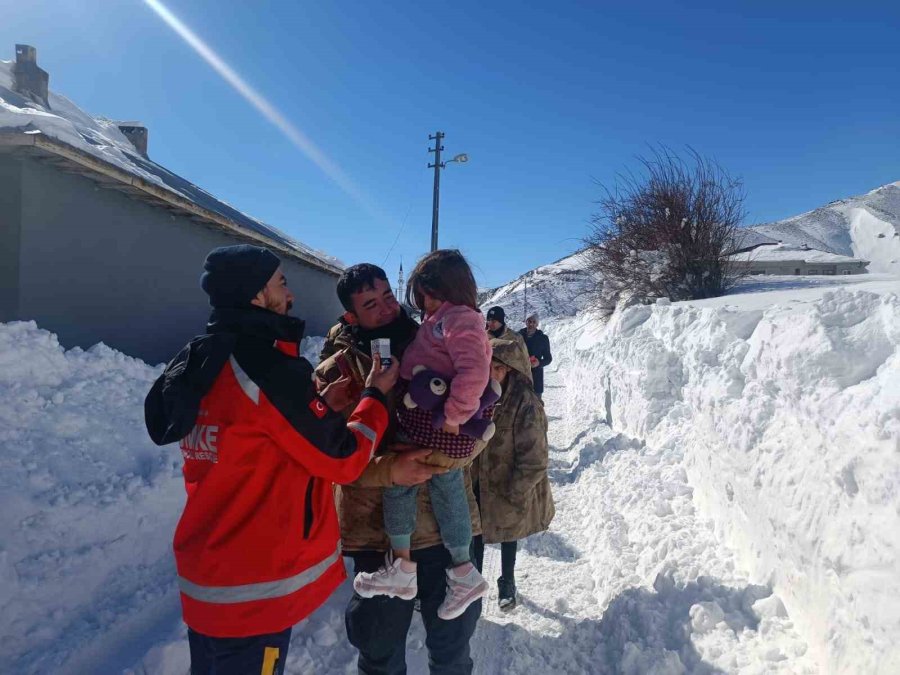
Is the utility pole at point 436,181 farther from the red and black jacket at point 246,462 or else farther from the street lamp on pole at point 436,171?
the red and black jacket at point 246,462

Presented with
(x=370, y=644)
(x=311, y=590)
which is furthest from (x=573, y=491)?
(x=311, y=590)

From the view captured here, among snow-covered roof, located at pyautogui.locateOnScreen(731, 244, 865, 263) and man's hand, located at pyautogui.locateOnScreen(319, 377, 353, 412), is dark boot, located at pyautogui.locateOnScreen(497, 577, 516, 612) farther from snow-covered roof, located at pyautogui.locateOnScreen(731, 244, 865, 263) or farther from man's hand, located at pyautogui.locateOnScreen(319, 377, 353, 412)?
snow-covered roof, located at pyautogui.locateOnScreen(731, 244, 865, 263)

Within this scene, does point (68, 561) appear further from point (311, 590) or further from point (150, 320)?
point (150, 320)

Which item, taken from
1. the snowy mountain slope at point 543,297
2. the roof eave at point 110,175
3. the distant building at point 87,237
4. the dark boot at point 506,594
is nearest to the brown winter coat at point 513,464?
the dark boot at point 506,594

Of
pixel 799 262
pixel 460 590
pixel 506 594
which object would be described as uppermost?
pixel 799 262

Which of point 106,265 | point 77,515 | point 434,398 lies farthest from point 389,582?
point 106,265

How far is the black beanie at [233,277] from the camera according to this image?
5.62ft

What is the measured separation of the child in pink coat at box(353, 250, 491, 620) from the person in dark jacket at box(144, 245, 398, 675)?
0.43 metres

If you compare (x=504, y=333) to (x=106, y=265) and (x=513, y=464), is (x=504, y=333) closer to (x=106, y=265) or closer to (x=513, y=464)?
(x=513, y=464)

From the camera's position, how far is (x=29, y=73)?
8.98 meters

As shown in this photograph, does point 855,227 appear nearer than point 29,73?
No

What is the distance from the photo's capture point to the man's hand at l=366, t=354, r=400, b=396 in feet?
6.64

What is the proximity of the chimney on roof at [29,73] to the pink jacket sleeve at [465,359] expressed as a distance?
10.5m

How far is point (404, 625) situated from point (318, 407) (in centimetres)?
117
